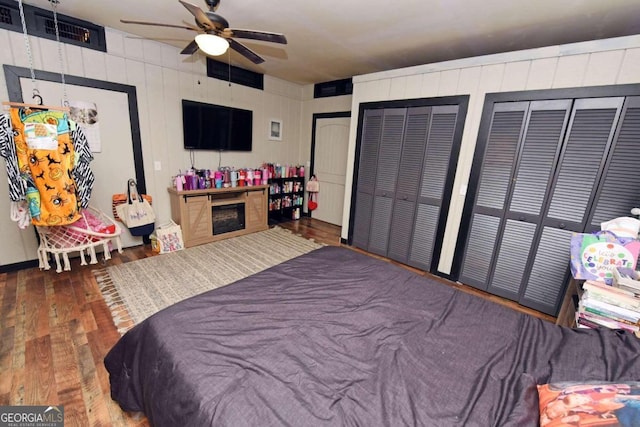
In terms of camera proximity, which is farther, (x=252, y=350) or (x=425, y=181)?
(x=425, y=181)

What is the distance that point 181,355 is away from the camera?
105 centimetres

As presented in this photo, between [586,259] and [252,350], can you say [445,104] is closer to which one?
[586,259]

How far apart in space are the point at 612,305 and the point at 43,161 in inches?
164

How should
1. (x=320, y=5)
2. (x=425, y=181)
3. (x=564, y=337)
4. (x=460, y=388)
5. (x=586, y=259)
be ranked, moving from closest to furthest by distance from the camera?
(x=460, y=388) → (x=564, y=337) → (x=586, y=259) → (x=320, y=5) → (x=425, y=181)

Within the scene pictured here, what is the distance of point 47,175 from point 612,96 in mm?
4754

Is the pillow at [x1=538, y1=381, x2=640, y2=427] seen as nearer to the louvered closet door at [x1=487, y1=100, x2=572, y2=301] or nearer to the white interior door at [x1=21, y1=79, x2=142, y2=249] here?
the louvered closet door at [x1=487, y1=100, x2=572, y2=301]

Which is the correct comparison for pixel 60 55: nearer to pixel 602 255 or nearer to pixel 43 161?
pixel 43 161

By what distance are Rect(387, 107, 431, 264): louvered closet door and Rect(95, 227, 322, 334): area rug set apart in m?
1.24

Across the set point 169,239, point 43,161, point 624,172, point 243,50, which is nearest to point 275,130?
point 243,50

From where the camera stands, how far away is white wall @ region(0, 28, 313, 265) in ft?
8.86

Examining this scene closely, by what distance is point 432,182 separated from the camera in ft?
Result: 10.2

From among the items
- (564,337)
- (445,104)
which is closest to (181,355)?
(564,337)

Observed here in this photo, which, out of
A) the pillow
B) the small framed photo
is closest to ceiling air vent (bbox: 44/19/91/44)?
the small framed photo

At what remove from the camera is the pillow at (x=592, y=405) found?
2.36 feet
